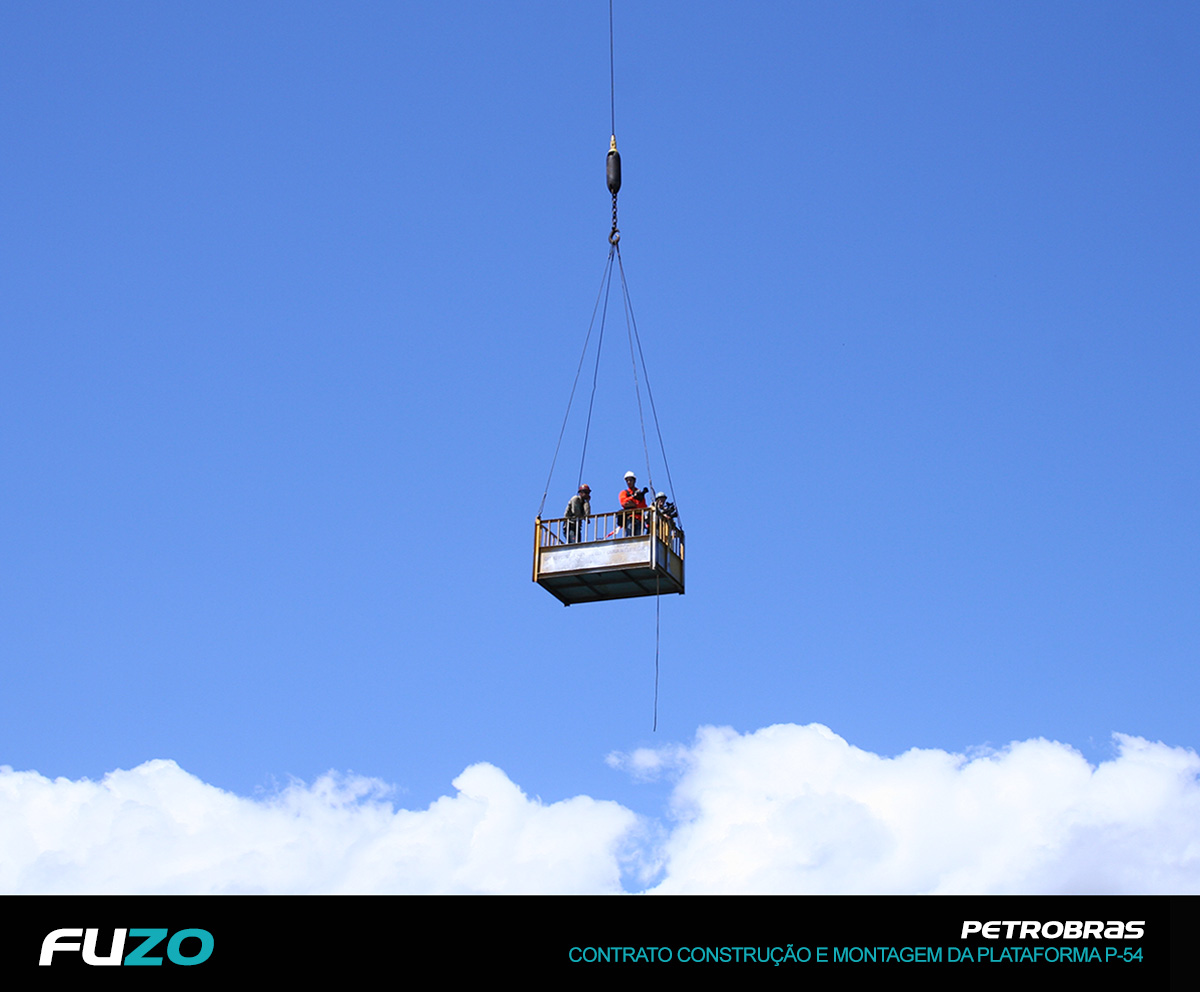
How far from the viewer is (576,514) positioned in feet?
107

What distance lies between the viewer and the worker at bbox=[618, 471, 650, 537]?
105 ft

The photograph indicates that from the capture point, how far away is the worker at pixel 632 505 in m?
32.0
